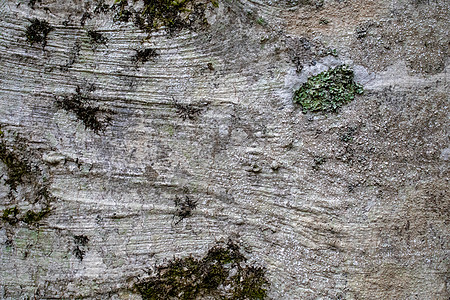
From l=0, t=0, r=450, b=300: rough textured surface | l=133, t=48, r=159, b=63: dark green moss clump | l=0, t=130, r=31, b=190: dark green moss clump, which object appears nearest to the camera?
l=0, t=0, r=450, b=300: rough textured surface

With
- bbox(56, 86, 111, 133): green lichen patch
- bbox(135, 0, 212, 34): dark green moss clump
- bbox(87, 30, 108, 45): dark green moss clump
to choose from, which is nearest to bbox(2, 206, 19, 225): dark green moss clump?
bbox(56, 86, 111, 133): green lichen patch

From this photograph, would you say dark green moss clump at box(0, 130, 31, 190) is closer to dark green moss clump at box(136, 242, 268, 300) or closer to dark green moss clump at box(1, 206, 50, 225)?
dark green moss clump at box(1, 206, 50, 225)

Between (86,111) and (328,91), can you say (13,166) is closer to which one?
(86,111)

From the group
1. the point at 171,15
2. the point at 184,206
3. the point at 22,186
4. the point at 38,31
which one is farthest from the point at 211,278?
the point at 38,31

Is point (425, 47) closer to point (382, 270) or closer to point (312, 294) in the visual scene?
point (382, 270)

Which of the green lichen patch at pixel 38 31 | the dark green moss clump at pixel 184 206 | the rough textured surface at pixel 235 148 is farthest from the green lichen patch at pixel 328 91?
the green lichen patch at pixel 38 31

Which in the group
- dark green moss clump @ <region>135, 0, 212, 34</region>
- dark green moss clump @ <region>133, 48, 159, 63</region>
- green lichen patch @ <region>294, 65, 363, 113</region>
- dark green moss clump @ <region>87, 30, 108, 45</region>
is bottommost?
green lichen patch @ <region>294, 65, 363, 113</region>

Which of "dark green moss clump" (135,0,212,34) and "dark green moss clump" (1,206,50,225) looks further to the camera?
"dark green moss clump" (1,206,50,225)
